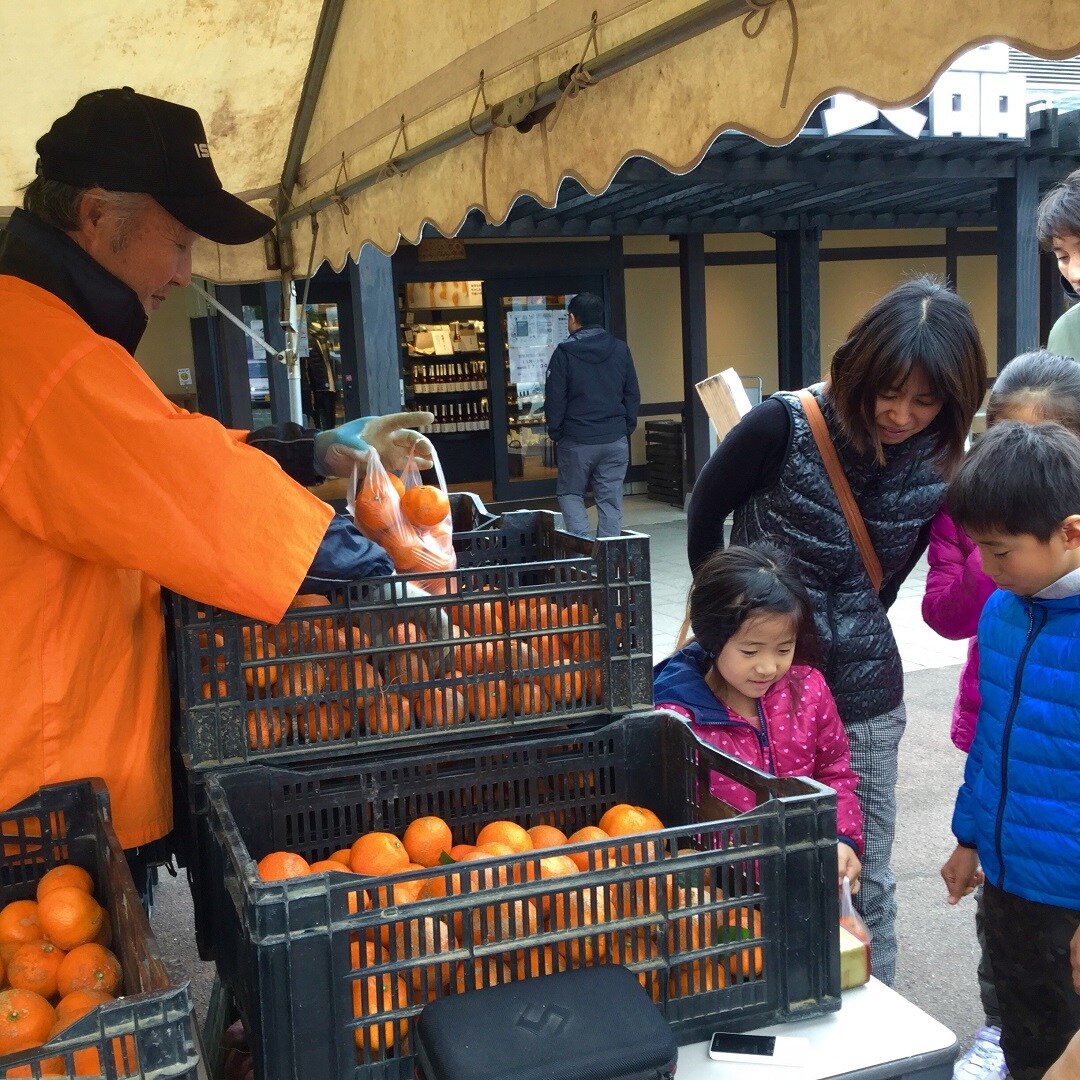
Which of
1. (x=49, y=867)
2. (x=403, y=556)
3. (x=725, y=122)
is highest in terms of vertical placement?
(x=725, y=122)

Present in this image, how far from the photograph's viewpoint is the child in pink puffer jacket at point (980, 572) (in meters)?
Answer: 2.56

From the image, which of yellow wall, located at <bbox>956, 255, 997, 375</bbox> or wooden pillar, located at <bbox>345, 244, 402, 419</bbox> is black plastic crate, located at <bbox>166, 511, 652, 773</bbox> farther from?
yellow wall, located at <bbox>956, 255, 997, 375</bbox>

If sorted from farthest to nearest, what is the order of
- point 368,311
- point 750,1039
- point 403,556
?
1. point 368,311
2. point 403,556
3. point 750,1039

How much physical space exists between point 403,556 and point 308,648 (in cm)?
32

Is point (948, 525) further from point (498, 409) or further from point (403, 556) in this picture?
point (498, 409)

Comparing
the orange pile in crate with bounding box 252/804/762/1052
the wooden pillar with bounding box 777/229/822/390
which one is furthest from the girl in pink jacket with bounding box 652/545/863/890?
the wooden pillar with bounding box 777/229/822/390

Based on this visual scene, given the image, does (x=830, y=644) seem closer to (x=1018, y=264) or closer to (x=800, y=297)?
(x=1018, y=264)

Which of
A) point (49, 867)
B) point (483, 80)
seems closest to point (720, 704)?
point (49, 867)

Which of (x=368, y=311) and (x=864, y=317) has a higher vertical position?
(x=368, y=311)

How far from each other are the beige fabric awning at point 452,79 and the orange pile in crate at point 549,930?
1040 mm

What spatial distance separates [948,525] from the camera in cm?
270

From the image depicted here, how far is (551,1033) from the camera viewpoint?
1143mm

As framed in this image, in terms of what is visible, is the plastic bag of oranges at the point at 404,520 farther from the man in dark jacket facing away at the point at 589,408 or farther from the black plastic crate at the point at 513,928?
the man in dark jacket facing away at the point at 589,408

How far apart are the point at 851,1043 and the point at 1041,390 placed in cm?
172
